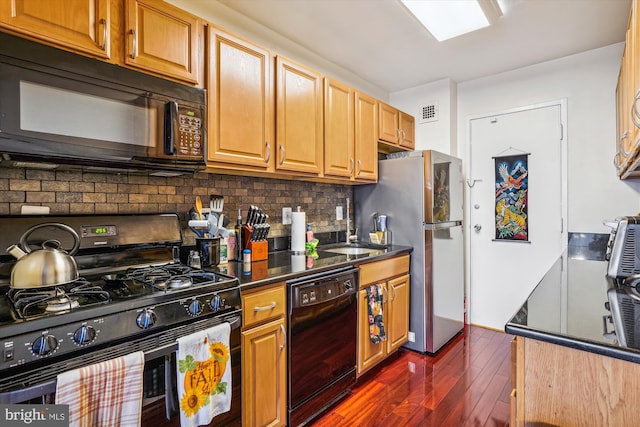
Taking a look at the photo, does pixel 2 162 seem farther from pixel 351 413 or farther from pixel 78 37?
pixel 351 413

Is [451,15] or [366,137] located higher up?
[451,15]

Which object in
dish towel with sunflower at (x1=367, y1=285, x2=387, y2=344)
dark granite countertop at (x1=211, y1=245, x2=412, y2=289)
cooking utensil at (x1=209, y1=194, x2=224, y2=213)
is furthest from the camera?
dish towel with sunflower at (x1=367, y1=285, x2=387, y2=344)

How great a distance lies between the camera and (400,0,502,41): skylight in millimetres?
2018

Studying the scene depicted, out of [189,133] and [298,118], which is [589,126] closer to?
[298,118]

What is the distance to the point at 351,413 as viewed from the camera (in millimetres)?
1919

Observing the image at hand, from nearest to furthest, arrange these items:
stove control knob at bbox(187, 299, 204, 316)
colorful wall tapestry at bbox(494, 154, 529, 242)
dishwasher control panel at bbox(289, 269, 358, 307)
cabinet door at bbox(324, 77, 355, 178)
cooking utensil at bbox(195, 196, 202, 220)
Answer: stove control knob at bbox(187, 299, 204, 316) → dishwasher control panel at bbox(289, 269, 358, 307) → cooking utensil at bbox(195, 196, 202, 220) → cabinet door at bbox(324, 77, 355, 178) → colorful wall tapestry at bbox(494, 154, 529, 242)

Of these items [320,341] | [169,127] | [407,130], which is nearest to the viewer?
[169,127]

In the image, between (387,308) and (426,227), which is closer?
(387,308)

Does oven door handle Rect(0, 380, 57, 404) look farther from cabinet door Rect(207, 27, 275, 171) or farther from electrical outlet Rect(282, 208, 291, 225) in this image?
electrical outlet Rect(282, 208, 291, 225)

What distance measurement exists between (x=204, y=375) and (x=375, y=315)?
51.6 inches

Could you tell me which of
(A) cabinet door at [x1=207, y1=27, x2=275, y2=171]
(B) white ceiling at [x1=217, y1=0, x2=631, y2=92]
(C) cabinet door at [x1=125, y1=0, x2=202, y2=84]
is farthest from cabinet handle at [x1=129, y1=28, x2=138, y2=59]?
(B) white ceiling at [x1=217, y1=0, x2=631, y2=92]

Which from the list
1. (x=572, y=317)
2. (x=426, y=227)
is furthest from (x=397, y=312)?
(x=572, y=317)

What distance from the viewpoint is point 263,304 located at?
5.10ft

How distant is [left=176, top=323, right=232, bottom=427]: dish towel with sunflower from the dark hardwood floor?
0.81m
